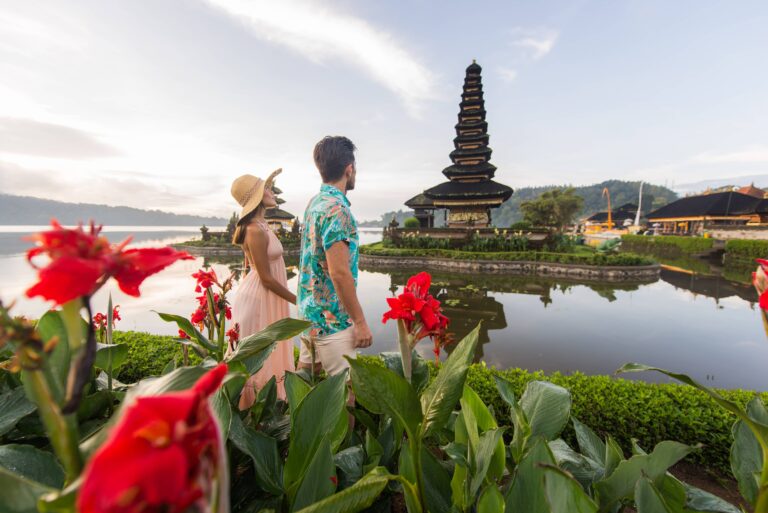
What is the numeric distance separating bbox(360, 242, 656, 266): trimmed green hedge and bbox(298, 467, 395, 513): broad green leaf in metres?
14.1

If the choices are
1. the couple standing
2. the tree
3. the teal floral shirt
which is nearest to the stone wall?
the couple standing

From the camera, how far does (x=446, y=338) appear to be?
1.45m

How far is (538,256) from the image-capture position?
46.3 ft

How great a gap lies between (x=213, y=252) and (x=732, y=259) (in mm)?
28560

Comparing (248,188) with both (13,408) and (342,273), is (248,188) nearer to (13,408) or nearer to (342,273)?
(342,273)

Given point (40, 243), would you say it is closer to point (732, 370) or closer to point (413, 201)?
point (732, 370)

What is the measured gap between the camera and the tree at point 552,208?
1185 inches

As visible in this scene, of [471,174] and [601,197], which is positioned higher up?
[601,197]

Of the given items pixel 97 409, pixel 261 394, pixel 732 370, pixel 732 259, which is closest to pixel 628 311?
pixel 732 370

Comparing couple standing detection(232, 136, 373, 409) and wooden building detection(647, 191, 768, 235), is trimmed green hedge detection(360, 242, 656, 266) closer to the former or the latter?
couple standing detection(232, 136, 373, 409)

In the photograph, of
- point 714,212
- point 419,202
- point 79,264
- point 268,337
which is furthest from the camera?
point 714,212

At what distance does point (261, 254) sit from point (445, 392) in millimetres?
1679

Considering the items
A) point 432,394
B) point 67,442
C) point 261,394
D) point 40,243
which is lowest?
point 261,394

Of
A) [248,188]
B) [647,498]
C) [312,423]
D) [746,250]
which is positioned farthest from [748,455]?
[746,250]
